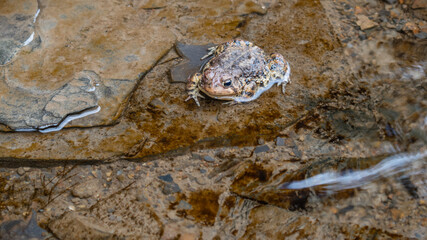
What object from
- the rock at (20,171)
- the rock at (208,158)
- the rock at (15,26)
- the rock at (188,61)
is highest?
the rock at (15,26)

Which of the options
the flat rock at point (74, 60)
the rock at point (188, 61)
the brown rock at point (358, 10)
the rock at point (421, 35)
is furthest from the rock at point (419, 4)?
the flat rock at point (74, 60)

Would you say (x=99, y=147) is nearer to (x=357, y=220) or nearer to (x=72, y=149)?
(x=72, y=149)

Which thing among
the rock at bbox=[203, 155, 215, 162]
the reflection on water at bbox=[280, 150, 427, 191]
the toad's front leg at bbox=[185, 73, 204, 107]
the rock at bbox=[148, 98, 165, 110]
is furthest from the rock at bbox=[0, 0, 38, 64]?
the reflection on water at bbox=[280, 150, 427, 191]

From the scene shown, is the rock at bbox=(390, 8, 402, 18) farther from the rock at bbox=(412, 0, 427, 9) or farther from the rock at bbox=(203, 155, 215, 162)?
the rock at bbox=(203, 155, 215, 162)

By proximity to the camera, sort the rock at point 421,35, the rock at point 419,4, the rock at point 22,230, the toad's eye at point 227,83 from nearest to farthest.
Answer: the rock at point 22,230
the toad's eye at point 227,83
the rock at point 421,35
the rock at point 419,4

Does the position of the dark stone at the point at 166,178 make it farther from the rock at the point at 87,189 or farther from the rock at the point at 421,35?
the rock at the point at 421,35

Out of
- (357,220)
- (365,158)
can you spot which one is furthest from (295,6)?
(357,220)

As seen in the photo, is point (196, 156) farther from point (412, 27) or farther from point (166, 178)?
point (412, 27)
